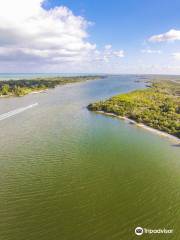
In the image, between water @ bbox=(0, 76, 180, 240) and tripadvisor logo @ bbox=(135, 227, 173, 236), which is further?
water @ bbox=(0, 76, 180, 240)

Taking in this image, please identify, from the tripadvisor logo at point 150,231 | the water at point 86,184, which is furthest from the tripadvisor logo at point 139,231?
the water at point 86,184

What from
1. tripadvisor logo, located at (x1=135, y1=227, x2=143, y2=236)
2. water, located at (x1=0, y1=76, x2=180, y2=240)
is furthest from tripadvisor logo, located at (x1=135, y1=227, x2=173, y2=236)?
water, located at (x1=0, y1=76, x2=180, y2=240)

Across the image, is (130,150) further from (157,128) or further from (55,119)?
(55,119)

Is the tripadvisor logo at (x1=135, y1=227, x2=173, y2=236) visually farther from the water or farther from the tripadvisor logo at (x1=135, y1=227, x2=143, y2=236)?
the water

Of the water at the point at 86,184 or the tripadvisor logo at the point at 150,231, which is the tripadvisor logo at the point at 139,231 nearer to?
the tripadvisor logo at the point at 150,231

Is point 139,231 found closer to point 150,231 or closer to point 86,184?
point 150,231

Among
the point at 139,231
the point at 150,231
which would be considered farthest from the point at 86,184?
the point at 150,231

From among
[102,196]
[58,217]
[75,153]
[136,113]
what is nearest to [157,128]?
[136,113]

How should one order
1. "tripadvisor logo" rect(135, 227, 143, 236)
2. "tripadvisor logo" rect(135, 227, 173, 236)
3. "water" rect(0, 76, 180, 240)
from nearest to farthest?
"tripadvisor logo" rect(135, 227, 143, 236)
"tripadvisor logo" rect(135, 227, 173, 236)
"water" rect(0, 76, 180, 240)
